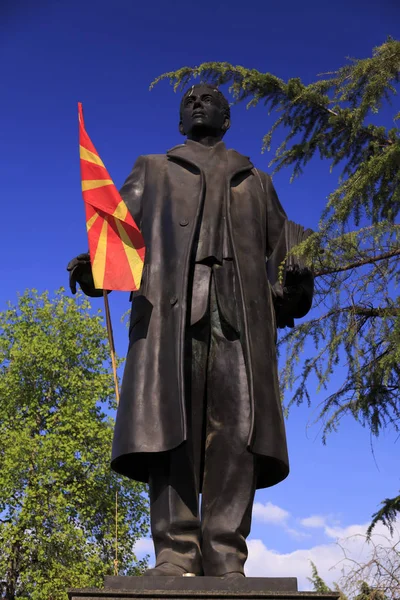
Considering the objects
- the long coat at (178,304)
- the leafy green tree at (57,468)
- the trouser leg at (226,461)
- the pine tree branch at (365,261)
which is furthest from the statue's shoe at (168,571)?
the leafy green tree at (57,468)

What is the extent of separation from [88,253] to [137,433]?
106cm

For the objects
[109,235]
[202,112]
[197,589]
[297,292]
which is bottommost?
[197,589]

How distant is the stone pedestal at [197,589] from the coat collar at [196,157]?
2147 mm

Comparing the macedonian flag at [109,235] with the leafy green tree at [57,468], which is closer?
the macedonian flag at [109,235]

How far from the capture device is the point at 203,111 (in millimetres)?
4637

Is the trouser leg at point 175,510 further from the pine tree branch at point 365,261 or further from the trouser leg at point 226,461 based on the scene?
the pine tree branch at point 365,261

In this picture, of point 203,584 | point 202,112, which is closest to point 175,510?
point 203,584

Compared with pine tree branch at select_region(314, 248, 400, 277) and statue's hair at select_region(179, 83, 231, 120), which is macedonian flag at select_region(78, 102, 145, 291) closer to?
statue's hair at select_region(179, 83, 231, 120)

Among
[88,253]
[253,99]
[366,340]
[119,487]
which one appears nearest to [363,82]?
[253,99]

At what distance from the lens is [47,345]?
23172 mm

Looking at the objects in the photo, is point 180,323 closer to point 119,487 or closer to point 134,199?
point 134,199

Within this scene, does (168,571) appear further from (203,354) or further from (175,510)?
(203,354)

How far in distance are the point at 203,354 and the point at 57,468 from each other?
17751 millimetres

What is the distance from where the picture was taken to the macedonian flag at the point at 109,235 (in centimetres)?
414
